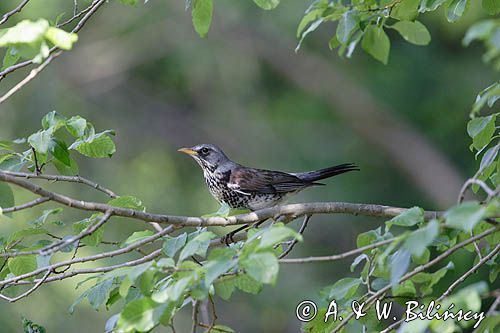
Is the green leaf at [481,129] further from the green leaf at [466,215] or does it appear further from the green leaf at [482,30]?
the green leaf at [482,30]

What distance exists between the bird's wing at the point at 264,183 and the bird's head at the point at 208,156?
0.24 meters

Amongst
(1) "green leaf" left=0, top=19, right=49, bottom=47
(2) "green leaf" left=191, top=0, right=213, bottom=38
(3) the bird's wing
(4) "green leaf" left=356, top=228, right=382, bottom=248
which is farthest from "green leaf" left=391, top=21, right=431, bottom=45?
(3) the bird's wing

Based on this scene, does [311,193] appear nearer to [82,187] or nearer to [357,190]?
[357,190]

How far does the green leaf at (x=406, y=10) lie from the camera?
4.14m

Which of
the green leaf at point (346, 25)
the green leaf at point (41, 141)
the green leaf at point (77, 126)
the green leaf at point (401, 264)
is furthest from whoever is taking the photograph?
the green leaf at point (346, 25)

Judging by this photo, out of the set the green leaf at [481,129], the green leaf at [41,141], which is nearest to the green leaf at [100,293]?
the green leaf at [41,141]

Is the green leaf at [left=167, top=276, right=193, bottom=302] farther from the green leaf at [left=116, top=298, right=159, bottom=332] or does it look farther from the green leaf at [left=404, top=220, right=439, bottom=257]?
the green leaf at [left=404, top=220, right=439, bottom=257]

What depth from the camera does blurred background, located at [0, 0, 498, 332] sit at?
1213 centimetres

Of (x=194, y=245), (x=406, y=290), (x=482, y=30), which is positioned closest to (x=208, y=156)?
(x=406, y=290)

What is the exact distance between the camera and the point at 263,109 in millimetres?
14508

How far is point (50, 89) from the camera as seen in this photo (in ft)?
42.1

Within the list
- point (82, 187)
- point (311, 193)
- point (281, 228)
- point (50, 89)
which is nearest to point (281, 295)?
point (311, 193)

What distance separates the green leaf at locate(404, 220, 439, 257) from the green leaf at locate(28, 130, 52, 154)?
1743 millimetres

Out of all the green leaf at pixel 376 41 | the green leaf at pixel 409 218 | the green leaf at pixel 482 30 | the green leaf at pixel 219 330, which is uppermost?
the green leaf at pixel 482 30
